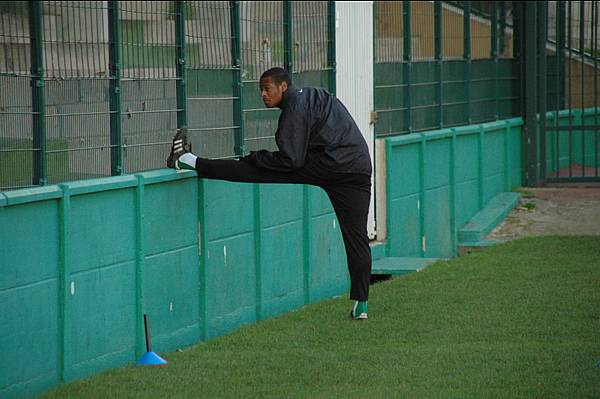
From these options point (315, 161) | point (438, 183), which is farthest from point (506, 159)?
point (315, 161)

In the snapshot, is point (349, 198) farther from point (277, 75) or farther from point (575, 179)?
point (575, 179)

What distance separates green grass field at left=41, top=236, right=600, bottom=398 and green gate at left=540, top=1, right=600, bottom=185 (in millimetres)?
6452

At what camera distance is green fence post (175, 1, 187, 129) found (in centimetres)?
971

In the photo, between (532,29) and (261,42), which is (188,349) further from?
(532,29)

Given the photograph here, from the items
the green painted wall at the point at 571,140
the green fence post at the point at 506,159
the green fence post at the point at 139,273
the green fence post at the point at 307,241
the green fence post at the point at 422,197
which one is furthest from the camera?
the green painted wall at the point at 571,140

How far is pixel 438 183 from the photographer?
1505 centimetres

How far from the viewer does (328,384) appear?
7508 millimetres

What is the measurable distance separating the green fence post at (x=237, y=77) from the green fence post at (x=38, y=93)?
2833 millimetres

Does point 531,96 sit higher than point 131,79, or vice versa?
point 131,79

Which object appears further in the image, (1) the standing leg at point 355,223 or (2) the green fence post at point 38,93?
(1) the standing leg at point 355,223

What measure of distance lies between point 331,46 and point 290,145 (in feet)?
11.5

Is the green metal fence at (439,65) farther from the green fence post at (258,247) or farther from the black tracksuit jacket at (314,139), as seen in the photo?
the black tracksuit jacket at (314,139)

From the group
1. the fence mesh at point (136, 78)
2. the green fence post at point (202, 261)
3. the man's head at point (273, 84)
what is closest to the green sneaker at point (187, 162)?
the fence mesh at point (136, 78)

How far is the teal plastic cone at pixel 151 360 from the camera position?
830 cm
